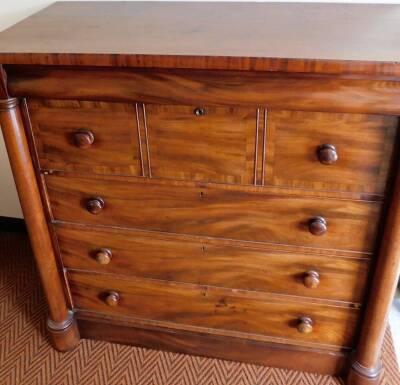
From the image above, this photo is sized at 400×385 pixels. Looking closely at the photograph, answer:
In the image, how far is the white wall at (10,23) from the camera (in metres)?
1.55

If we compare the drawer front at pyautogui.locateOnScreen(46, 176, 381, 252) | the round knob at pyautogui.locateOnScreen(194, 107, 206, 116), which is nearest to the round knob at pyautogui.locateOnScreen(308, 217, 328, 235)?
the drawer front at pyautogui.locateOnScreen(46, 176, 381, 252)

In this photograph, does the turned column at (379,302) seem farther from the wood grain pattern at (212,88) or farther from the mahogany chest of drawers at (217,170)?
the wood grain pattern at (212,88)

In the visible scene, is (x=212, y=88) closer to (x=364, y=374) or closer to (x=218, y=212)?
(x=218, y=212)

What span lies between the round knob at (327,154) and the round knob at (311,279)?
0.34 m

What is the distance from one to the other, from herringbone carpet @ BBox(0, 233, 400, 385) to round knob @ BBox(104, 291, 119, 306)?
0.74ft

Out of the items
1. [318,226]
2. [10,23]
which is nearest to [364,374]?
[318,226]

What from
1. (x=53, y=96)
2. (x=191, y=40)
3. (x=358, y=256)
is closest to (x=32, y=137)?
(x=53, y=96)

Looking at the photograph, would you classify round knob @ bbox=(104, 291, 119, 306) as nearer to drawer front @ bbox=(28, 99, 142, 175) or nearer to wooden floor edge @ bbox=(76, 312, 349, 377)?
wooden floor edge @ bbox=(76, 312, 349, 377)

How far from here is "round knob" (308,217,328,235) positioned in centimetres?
118

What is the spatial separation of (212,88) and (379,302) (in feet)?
→ 2.27

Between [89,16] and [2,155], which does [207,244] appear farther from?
[2,155]

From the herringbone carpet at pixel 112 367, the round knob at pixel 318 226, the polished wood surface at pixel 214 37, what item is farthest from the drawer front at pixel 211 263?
the polished wood surface at pixel 214 37

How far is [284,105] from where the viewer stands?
41.1 inches

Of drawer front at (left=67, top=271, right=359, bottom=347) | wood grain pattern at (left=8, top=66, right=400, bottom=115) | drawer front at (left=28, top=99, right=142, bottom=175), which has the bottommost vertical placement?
drawer front at (left=67, top=271, right=359, bottom=347)
